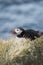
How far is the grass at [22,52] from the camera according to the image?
21.4 feet

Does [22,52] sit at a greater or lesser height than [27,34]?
greater

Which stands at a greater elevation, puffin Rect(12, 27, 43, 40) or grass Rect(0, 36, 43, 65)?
grass Rect(0, 36, 43, 65)

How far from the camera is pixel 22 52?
21.9 feet

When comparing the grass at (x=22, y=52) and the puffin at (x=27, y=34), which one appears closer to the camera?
the grass at (x=22, y=52)

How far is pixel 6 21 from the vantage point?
14945 mm

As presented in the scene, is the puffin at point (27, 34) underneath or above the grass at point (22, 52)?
underneath

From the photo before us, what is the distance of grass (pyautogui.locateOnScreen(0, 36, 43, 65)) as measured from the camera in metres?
6.52

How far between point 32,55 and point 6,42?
690mm

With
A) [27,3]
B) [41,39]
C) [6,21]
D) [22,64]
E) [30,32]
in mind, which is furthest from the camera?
[27,3]

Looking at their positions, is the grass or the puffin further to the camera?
the puffin

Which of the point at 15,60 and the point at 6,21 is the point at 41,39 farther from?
the point at 6,21

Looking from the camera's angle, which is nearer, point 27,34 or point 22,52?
point 22,52

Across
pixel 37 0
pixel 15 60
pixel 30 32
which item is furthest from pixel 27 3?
pixel 15 60

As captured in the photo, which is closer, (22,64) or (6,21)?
(22,64)
